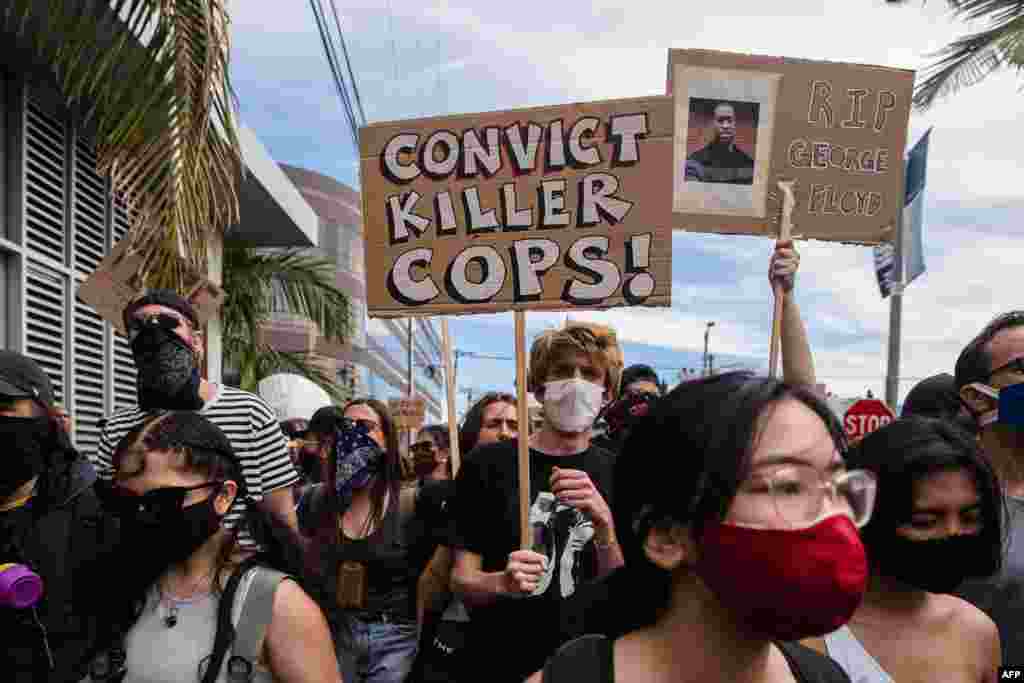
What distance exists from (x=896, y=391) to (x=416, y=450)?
43.9 ft

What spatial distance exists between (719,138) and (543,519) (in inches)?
77.6

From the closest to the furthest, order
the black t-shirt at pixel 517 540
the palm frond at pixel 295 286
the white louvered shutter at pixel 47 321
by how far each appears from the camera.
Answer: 1. the black t-shirt at pixel 517 540
2. the white louvered shutter at pixel 47 321
3. the palm frond at pixel 295 286

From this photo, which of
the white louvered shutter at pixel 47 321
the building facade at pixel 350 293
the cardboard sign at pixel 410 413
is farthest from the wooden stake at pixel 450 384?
the building facade at pixel 350 293

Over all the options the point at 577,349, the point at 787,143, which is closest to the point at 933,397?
the point at 787,143

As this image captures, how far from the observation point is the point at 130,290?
5.44 m

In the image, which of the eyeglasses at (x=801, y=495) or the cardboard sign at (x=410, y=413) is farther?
the cardboard sign at (x=410, y=413)

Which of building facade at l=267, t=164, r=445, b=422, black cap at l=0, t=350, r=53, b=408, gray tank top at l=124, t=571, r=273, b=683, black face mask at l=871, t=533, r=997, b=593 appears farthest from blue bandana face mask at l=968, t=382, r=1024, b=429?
building facade at l=267, t=164, r=445, b=422

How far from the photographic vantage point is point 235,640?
7.98 ft

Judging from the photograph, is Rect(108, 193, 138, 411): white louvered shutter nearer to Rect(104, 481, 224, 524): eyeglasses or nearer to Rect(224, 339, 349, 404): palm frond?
Rect(224, 339, 349, 404): palm frond

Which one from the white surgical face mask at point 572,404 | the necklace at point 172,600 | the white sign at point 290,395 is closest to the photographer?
the necklace at point 172,600

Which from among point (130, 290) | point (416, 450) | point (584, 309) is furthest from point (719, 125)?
point (130, 290)

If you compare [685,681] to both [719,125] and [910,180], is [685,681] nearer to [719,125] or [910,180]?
[719,125]

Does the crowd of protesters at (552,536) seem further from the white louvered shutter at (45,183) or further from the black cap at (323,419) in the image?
the white louvered shutter at (45,183)

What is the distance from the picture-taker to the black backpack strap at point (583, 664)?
1.62 m
